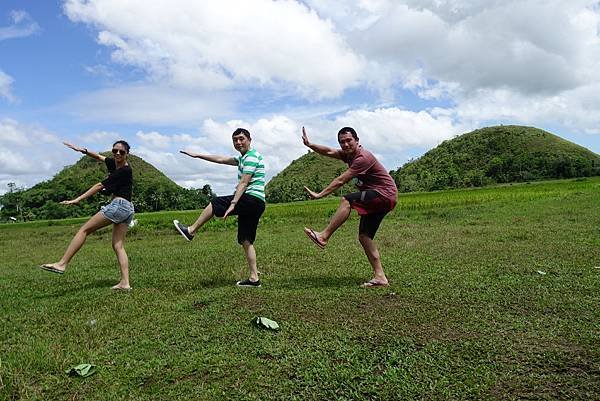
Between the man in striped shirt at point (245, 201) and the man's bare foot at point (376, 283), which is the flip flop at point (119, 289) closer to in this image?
the man in striped shirt at point (245, 201)

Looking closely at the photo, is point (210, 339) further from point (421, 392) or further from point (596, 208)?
point (596, 208)

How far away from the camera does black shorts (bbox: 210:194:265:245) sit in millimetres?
6809

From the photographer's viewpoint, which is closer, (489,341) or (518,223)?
(489,341)

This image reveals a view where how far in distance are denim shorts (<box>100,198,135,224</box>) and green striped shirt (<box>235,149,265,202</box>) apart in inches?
70.4

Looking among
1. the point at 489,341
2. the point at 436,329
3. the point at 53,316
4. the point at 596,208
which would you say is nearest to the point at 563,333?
the point at 489,341

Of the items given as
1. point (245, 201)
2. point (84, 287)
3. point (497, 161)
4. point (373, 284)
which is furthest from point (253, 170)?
point (497, 161)

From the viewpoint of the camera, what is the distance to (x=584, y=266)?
7.37m

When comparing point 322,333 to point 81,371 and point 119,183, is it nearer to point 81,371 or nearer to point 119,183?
point 81,371

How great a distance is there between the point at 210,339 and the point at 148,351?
0.59 metres

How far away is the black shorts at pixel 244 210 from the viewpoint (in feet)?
22.3

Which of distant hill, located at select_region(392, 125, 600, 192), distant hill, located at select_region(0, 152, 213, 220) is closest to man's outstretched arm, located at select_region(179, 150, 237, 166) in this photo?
distant hill, located at select_region(0, 152, 213, 220)

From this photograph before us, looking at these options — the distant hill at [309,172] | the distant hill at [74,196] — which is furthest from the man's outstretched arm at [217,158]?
the distant hill at [309,172]

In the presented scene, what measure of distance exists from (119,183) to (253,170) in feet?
6.79

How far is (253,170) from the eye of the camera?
6.86 m
